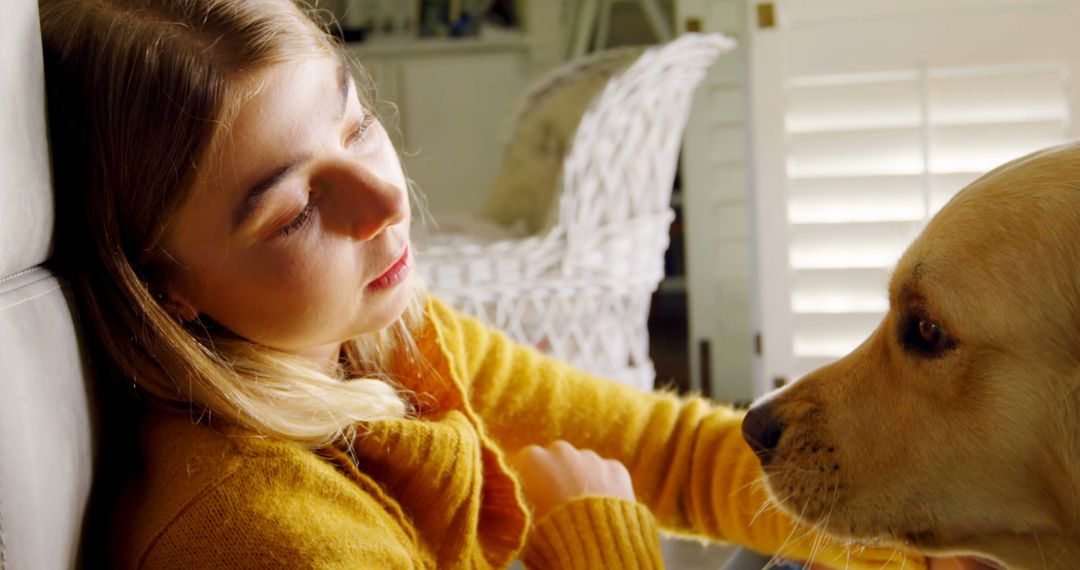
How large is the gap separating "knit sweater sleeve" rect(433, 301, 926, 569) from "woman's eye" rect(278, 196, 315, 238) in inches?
10.9

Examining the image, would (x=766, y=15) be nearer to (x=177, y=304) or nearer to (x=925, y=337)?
(x=925, y=337)

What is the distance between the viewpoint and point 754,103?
8.74ft

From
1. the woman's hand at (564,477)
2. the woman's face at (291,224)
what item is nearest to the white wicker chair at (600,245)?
the woman's hand at (564,477)

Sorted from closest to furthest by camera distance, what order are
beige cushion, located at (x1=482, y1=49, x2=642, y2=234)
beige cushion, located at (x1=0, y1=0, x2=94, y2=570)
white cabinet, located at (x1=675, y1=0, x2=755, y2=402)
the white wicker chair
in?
beige cushion, located at (x1=0, y1=0, x2=94, y2=570) → the white wicker chair → beige cushion, located at (x1=482, y1=49, x2=642, y2=234) → white cabinet, located at (x1=675, y1=0, x2=755, y2=402)

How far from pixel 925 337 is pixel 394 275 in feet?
1.41

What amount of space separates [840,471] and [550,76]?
6.64 ft

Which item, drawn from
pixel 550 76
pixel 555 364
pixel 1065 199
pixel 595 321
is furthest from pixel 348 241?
pixel 550 76

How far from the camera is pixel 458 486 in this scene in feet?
2.70

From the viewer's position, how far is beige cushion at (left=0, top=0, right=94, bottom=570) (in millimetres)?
567

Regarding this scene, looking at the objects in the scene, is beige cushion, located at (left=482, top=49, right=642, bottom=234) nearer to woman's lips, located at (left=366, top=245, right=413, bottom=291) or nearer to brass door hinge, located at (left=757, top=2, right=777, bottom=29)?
brass door hinge, located at (left=757, top=2, right=777, bottom=29)

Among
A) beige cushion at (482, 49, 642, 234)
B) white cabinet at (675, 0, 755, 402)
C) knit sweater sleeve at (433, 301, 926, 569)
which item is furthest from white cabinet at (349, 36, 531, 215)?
knit sweater sleeve at (433, 301, 926, 569)

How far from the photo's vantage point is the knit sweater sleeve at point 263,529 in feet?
2.19

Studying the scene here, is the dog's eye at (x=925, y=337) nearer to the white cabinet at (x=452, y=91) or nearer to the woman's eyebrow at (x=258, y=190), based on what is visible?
the woman's eyebrow at (x=258, y=190)

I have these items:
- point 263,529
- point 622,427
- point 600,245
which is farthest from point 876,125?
point 263,529
